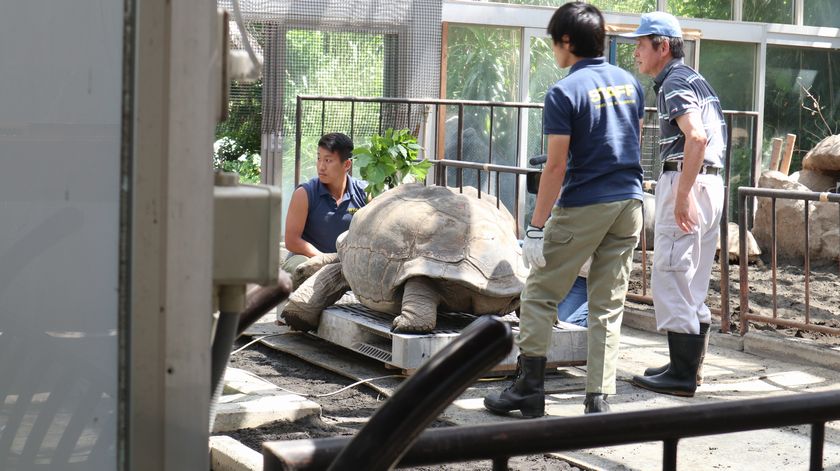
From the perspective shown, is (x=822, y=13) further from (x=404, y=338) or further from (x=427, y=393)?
(x=427, y=393)

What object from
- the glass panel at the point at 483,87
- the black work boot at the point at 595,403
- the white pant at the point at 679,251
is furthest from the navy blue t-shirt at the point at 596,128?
the glass panel at the point at 483,87

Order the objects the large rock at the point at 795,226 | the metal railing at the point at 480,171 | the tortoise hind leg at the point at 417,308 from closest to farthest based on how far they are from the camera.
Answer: the tortoise hind leg at the point at 417,308, the metal railing at the point at 480,171, the large rock at the point at 795,226

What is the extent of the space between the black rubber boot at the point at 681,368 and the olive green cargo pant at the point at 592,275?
675mm

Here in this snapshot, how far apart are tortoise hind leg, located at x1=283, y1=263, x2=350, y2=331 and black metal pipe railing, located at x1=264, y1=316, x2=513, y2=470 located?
5298 mm

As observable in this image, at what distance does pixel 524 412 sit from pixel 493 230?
4.38 ft

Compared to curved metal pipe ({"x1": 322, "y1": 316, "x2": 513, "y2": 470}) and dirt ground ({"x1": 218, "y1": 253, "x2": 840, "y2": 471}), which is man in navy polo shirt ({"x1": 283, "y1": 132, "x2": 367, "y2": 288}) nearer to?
dirt ground ({"x1": 218, "y1": 253, "x2": 840, "y2": 471})

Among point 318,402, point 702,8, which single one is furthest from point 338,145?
point 702,8

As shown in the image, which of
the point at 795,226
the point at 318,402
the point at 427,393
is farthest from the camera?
the point at 795,226

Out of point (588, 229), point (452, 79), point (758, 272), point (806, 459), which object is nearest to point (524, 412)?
point (588, 229)

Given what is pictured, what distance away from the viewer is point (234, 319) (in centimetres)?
121

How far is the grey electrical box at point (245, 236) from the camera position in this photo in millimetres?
1117

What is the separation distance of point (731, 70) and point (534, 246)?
898 cm

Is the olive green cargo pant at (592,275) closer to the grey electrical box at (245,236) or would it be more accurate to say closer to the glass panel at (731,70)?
the grey electrical box at (245,236)

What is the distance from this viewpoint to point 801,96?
13.5 metres
